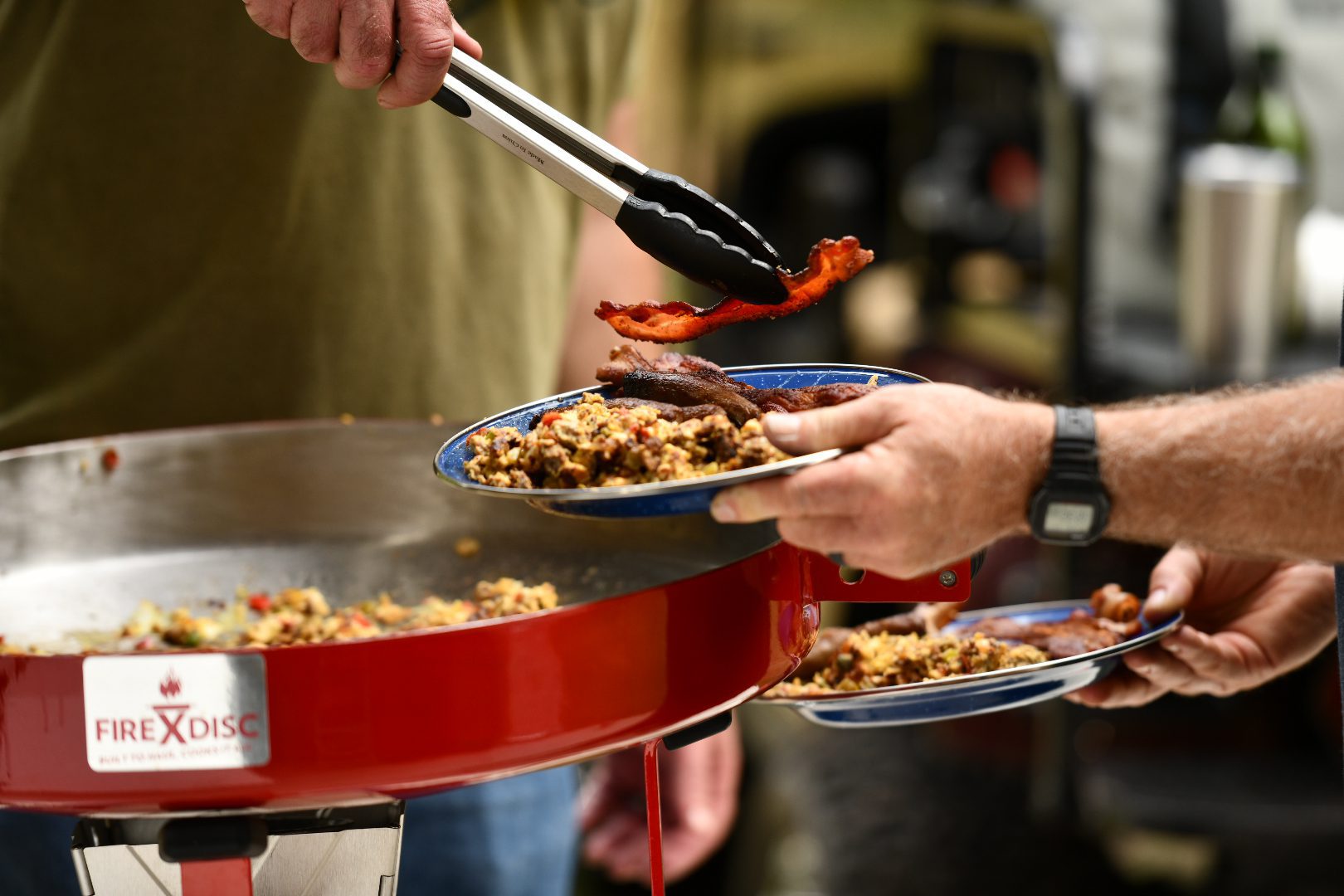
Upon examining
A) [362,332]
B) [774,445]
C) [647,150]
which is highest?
[647,150]

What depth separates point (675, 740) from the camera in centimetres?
107

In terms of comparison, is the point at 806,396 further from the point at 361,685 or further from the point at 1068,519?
the point at 361,685

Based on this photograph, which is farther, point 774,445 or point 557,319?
point 557,319

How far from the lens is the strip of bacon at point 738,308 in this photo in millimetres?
1155

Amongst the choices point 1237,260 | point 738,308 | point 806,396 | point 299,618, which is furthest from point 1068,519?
point 1237,260

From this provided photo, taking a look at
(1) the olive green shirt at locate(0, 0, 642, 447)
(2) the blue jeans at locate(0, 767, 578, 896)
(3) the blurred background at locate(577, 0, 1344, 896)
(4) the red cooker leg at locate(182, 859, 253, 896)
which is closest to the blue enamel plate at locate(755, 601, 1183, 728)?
(4) the red cooker leg at locate(182, 859, 253, 896)

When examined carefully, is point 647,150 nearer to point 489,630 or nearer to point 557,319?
point 557,319

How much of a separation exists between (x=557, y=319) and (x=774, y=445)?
0.93 meters

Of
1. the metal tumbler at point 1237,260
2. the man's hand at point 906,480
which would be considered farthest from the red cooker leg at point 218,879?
the metal tumbler at point 1237,260

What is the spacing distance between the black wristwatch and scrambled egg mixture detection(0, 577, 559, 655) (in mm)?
516

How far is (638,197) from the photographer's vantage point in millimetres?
1143

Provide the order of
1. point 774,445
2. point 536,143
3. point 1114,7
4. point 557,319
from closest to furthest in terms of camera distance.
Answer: point 774,445
point 536,143
point 557,319
point 1114,7

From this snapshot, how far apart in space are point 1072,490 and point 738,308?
339 mm

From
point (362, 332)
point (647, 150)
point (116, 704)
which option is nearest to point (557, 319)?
point (362, 332)
